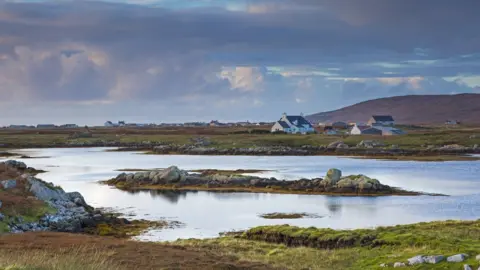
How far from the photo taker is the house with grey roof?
535 feet

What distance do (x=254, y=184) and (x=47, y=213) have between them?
26576 mm

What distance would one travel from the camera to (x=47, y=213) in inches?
1403

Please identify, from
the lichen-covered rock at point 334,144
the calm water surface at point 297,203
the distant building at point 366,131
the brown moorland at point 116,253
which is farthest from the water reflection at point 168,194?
the distant building at point 366,131

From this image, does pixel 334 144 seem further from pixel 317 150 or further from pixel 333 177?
pixel 333 177

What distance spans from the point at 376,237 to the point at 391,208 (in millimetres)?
17357

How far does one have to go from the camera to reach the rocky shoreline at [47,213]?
33.8m

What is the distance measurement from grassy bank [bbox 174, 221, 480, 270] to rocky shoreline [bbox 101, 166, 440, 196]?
69.2ft

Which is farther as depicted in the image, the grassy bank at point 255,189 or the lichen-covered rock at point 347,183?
the lichen-covered rock at point 347,183

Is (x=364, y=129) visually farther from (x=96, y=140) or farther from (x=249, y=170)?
(x=249, y=170)

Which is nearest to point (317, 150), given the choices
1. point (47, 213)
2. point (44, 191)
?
point (44, 191)

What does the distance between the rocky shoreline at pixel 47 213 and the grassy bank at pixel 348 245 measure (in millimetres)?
8003

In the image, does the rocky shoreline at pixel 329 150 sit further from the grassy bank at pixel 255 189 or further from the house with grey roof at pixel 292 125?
the grassy bank at pixel 255 189

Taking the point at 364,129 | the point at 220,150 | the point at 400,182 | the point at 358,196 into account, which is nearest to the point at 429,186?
the point at 400,182

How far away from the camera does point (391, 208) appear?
4459cm
